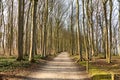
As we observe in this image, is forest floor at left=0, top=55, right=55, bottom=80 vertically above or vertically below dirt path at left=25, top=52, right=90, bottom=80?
above

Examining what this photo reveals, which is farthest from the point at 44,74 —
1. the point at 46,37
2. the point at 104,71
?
the point at 46,37

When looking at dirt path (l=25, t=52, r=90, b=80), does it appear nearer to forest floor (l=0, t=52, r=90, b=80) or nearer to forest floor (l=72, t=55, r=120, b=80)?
forest floor (l=0, t=52, r=90, b=80)

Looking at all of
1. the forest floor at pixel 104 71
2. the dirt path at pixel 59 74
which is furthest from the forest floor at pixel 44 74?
the forest floor at pixel 104 71

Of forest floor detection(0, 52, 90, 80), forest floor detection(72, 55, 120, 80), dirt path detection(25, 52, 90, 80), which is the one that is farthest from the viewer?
dirt path detection(25, 52, 90, 80)

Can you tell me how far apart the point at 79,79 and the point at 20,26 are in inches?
527

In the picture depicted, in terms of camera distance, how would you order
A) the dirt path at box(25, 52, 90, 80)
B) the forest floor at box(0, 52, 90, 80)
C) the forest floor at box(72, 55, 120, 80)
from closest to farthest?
the forest floor at box(72, 55, 120, 80)
the forest floor at box(0, 52, 90, 80)
the dirt path at box(25, 52, 90, 80)

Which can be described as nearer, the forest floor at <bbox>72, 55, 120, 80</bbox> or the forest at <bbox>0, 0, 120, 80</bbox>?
the forest floor at <bbox>72, 55, 120, 80</bbox>

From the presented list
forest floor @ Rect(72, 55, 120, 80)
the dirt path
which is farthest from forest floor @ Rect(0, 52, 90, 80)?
forest floor @ Rect(72, 55, 120, 80)

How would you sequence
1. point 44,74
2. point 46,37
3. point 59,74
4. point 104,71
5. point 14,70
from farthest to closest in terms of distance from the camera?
point 46,37, point 14,70, point 104,71, point 59,74, point 44,74

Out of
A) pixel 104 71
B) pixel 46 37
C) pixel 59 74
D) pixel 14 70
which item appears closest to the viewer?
pixel 59 74

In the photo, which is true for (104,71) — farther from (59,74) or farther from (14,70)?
(14,70)

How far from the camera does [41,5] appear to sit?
4931cm

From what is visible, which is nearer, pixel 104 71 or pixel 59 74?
pixel 59 74

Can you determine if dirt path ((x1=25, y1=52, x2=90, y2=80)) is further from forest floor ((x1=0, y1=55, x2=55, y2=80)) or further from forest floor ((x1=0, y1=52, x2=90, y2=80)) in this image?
forest floor ((x1=0, y1=55, x2=55, y2=80))
